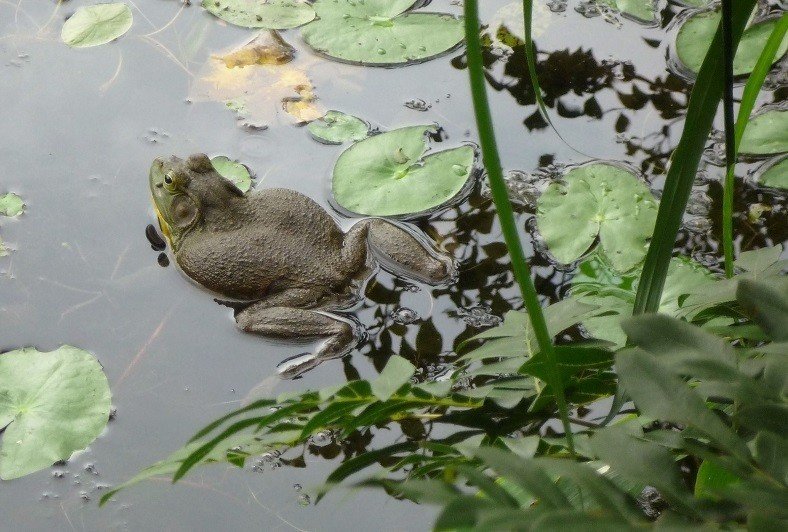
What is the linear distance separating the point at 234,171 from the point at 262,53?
2.24 ft

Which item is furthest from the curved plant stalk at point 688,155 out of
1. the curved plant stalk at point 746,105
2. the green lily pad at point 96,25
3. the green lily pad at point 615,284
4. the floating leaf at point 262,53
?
the green lily pad at point 96,25

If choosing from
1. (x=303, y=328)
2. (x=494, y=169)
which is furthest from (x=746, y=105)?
(x=303, y=328)

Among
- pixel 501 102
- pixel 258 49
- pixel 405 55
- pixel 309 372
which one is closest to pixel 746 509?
pixel 309 372

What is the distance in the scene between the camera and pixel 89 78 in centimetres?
322

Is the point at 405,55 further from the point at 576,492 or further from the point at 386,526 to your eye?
the point at 576,492

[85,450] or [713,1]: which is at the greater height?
[713,1]

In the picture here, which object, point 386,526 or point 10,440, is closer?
point 386,526

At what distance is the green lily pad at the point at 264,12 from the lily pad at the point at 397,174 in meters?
0.85

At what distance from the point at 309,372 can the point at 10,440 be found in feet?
2.82

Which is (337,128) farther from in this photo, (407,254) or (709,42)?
(709,42)

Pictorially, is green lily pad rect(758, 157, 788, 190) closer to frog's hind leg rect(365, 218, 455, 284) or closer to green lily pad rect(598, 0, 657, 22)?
green lily pad rect(598, 0, 657, 22)

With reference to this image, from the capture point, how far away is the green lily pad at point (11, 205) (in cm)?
280

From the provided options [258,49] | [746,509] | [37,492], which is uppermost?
[746,509]

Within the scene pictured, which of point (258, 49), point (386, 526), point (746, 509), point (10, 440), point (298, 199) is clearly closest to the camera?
point (746, 509)
